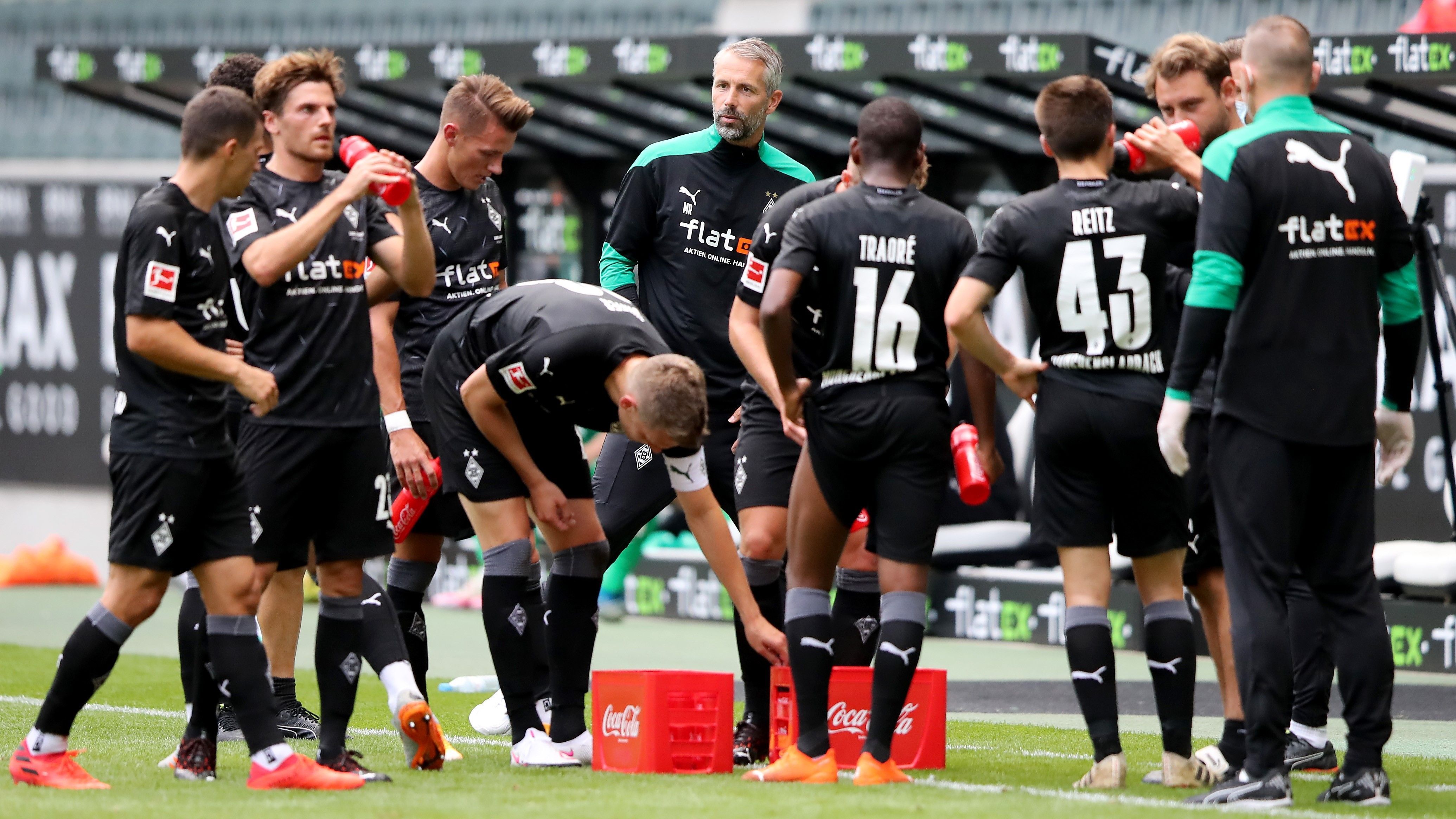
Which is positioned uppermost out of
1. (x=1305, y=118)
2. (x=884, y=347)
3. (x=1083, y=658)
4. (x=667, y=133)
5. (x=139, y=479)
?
(x=667, y=133)

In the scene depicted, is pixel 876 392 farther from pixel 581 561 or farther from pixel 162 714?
pixel 162 714

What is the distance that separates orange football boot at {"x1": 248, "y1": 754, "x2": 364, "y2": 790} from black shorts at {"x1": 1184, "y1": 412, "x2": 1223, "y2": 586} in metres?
2.56

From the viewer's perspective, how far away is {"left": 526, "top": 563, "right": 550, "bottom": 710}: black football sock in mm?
6043

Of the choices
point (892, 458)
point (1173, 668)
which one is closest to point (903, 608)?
point (892, 458)

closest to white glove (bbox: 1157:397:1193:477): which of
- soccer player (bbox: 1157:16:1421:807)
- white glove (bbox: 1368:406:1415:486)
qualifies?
soccer player (bbox: 1157:16:1421:807)

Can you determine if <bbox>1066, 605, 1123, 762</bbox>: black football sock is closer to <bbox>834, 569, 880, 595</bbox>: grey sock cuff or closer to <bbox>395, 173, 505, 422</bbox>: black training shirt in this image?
<bbox>834, 569, 880, 595</bbox>: grey sock cuff

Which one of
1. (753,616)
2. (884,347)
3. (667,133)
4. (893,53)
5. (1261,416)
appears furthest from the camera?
(667,133)

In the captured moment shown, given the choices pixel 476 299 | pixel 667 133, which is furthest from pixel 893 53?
pixel 476 299

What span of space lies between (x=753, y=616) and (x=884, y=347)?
3.11 feet

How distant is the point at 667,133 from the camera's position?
468 inches

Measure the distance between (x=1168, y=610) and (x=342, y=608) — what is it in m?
2.36

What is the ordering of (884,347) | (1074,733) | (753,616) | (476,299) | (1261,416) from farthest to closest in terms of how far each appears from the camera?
(1074,733) → (476,299) → (753,616) → (884,347) → (1261,416)

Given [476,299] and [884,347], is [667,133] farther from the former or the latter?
[884,347]

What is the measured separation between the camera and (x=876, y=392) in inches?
213
